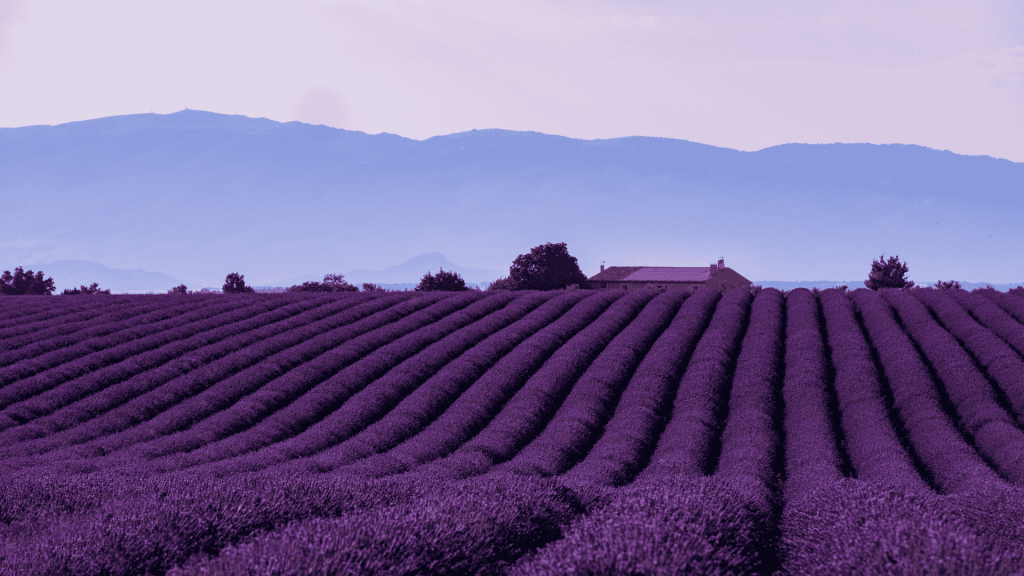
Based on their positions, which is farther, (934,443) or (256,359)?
(256,359)

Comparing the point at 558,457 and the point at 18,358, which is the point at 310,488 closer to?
the point at 558,457

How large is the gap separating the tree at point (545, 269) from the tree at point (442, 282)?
11985 mm

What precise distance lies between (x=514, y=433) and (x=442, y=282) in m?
38.0

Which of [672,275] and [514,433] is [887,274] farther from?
[514,433]

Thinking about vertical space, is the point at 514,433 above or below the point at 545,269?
below

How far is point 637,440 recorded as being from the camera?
53.5 ft

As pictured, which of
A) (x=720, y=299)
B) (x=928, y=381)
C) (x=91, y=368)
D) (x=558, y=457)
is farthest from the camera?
(x=720, y=299)

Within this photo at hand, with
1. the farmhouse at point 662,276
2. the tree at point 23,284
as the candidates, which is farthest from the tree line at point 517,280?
the farmhouse at point 662,276

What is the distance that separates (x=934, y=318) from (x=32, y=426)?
2891cm

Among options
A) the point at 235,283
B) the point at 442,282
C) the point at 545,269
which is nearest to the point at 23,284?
the point at 235,283

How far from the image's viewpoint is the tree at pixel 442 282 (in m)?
54.2

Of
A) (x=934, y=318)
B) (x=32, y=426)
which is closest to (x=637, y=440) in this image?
(x=32, y=426)

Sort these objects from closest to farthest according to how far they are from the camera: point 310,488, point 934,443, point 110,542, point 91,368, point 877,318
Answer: point 110,542
point 310,488
point 934,443
point 91,368
point 877,318

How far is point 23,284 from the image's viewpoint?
194ft
